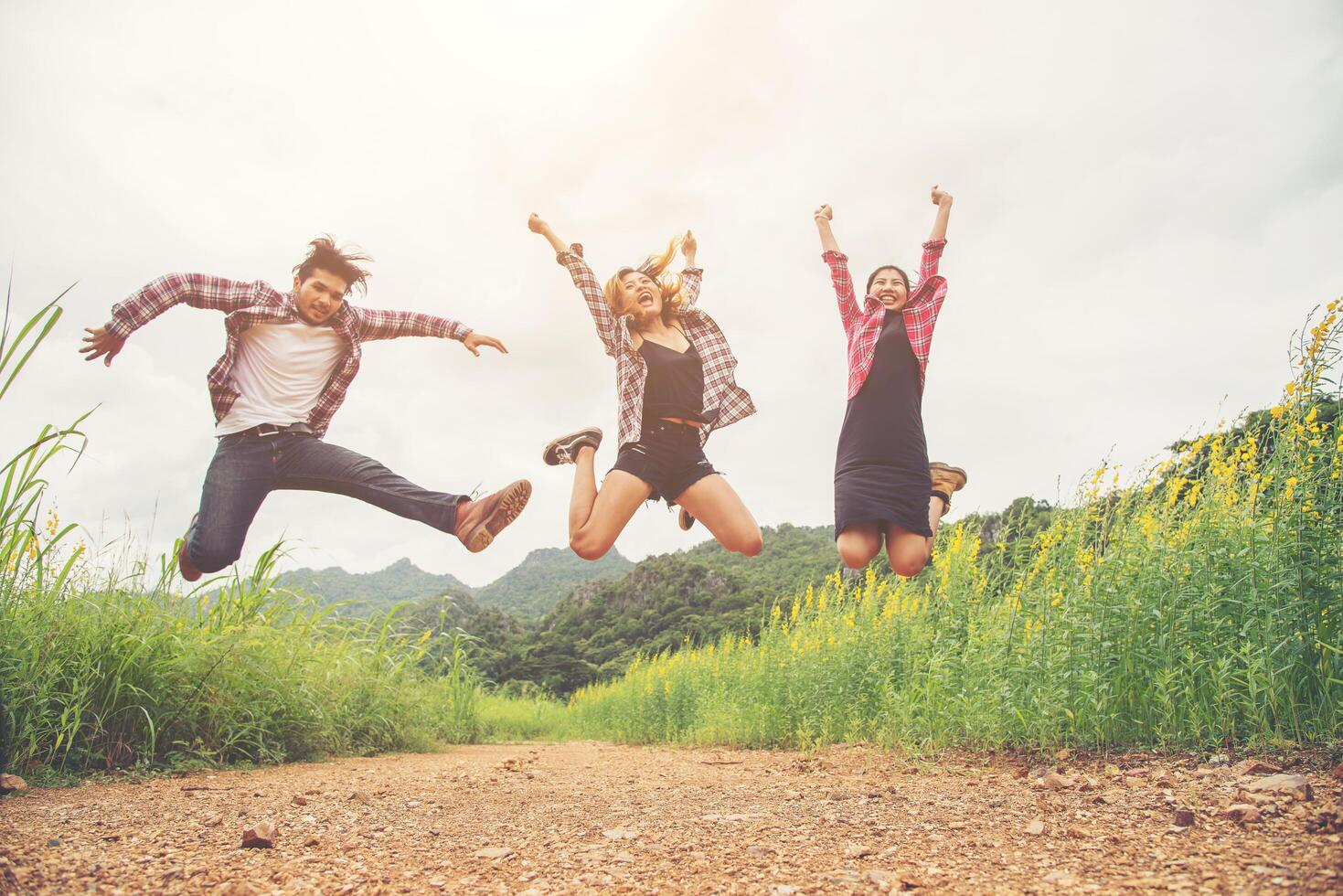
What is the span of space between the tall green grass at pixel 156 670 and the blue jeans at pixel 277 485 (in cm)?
86

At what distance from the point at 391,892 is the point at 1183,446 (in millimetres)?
5310

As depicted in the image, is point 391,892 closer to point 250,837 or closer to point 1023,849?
point 250,837

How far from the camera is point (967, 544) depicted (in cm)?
644

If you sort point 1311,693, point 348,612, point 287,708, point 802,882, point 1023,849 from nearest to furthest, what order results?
point 802,882
point 1023,849
point 1311,693
point 287,708
point 348,612

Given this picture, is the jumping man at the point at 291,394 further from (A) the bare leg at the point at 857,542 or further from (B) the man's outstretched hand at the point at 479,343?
(A) the bare leg at the point at 857,542

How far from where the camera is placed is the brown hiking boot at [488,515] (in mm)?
4312

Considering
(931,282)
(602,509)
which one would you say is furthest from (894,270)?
(602,509)

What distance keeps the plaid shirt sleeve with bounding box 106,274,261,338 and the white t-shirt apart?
18 centimetres

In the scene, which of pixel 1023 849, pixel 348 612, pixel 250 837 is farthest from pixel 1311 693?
pixel 348 612

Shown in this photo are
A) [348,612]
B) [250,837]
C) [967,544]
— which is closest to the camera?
[250,837]

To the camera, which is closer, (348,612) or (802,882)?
(802,882)

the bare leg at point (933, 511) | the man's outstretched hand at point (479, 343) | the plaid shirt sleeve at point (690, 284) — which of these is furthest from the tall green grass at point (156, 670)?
the bare leg at point (933, 511)

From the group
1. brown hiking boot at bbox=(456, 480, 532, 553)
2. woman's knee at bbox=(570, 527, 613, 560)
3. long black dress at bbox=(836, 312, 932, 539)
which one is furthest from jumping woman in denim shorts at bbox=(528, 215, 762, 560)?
long black dress at bbox=(836, 312, 932, 539)

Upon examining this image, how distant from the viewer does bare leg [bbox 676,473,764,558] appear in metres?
4.48
